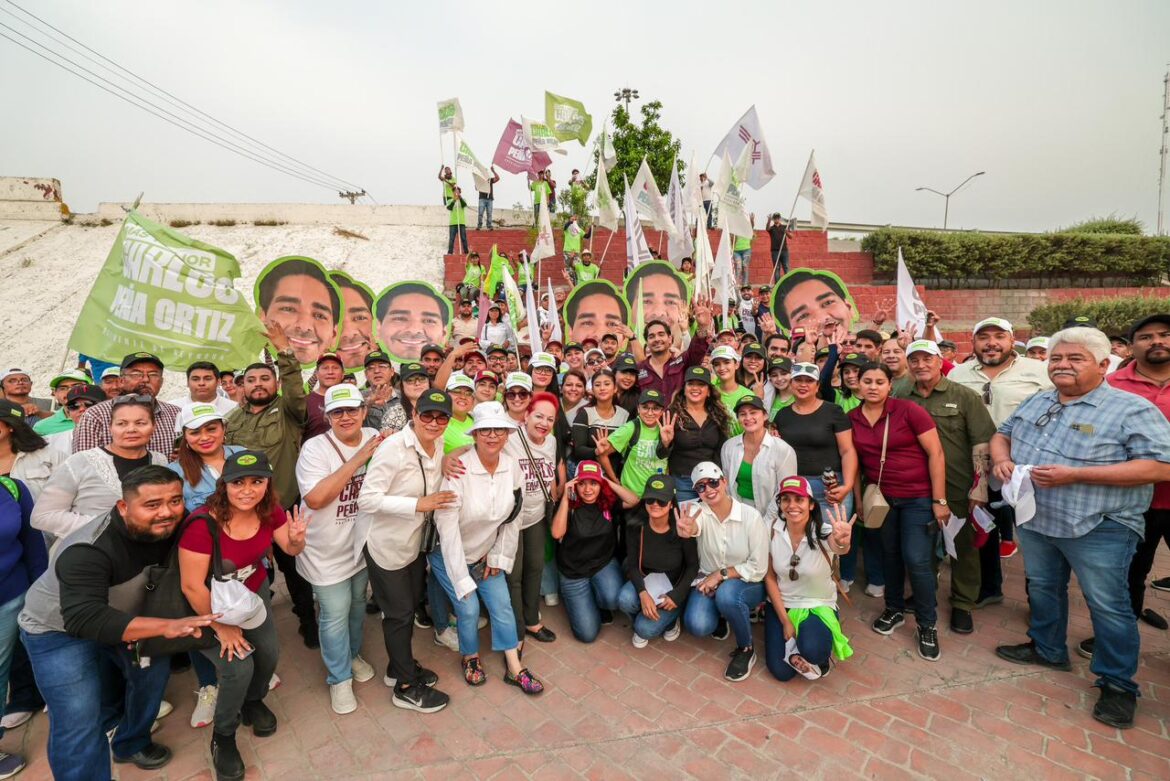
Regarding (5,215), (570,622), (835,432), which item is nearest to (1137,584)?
(835,432)

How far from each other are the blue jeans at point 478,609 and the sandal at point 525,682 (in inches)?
7.4

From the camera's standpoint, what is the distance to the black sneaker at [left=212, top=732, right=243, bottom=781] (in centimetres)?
291

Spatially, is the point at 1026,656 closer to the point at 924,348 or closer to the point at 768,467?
the point at 768,467

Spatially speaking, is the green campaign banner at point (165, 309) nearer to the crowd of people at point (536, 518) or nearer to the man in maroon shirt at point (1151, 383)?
the crowd of people at point (536, 518)

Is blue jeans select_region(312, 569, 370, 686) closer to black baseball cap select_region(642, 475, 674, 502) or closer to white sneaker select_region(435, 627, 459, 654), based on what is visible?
white sneaker select_region(435, 627, 459, 654)

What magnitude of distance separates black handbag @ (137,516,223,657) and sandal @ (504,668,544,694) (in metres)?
1.91

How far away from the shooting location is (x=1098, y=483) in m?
3.12

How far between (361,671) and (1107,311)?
19.2 meters

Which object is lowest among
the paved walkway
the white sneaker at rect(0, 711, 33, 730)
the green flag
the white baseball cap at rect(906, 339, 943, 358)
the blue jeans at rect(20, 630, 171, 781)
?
the paved walkway

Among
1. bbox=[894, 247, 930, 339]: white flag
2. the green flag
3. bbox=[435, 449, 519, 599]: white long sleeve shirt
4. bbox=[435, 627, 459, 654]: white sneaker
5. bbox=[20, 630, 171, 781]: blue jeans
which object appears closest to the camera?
bbox=[20, 630, 171, 781]: blue jeans

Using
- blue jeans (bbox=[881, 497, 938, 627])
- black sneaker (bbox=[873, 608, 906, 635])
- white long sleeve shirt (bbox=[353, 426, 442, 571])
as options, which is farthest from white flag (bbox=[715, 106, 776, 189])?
white long sleeve shirt (bbox=[353, 426, 442, 571])

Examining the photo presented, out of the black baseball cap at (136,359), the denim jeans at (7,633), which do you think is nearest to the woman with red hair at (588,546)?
the denim jeans at (7,633)

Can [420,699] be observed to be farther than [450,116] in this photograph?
No

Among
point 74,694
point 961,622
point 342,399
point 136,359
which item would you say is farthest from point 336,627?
point 961,622
